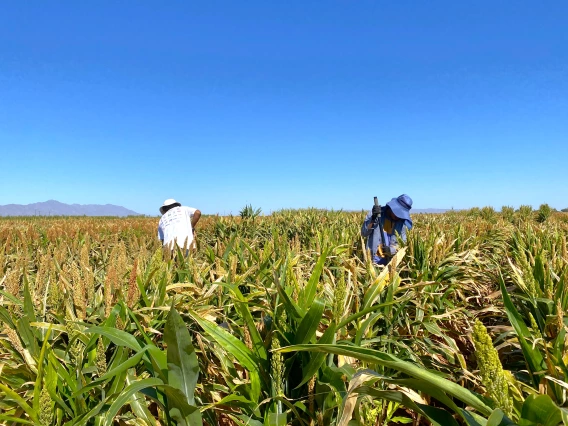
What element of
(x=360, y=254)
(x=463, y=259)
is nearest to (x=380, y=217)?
(x=360, y=254)

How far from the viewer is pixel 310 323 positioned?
156 centimetres

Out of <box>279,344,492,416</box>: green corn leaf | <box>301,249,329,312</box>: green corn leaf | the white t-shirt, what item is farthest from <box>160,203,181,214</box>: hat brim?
<box>279,344,492,416</box>: green corn leaf

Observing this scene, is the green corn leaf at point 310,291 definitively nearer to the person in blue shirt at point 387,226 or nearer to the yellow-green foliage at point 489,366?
the yellow-green foliage at point 489,366

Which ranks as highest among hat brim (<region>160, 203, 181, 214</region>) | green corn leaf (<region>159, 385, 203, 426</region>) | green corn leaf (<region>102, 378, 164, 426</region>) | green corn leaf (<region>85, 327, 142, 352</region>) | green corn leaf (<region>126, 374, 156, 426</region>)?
hat brim (<region>160, 203, 181, 214</region>)

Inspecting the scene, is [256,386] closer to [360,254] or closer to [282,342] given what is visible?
[282,342]

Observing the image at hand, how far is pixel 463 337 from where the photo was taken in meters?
2.79

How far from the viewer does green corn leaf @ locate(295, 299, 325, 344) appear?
1.50m

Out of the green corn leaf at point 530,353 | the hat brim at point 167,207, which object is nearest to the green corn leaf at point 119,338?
the green corn leaf at point 530,353

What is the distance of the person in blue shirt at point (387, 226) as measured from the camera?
5.55m

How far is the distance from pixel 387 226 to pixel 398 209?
51 cm

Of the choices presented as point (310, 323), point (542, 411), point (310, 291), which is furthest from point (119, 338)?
point (542, 411)

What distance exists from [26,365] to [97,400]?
1.27 feet

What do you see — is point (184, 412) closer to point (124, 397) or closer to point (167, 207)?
point (124, 397)

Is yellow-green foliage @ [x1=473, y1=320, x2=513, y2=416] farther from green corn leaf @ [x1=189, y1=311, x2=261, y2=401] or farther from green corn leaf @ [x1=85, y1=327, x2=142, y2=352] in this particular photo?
green corn leaf @ [x1=85, y1=327, x2=142, y2=352]
